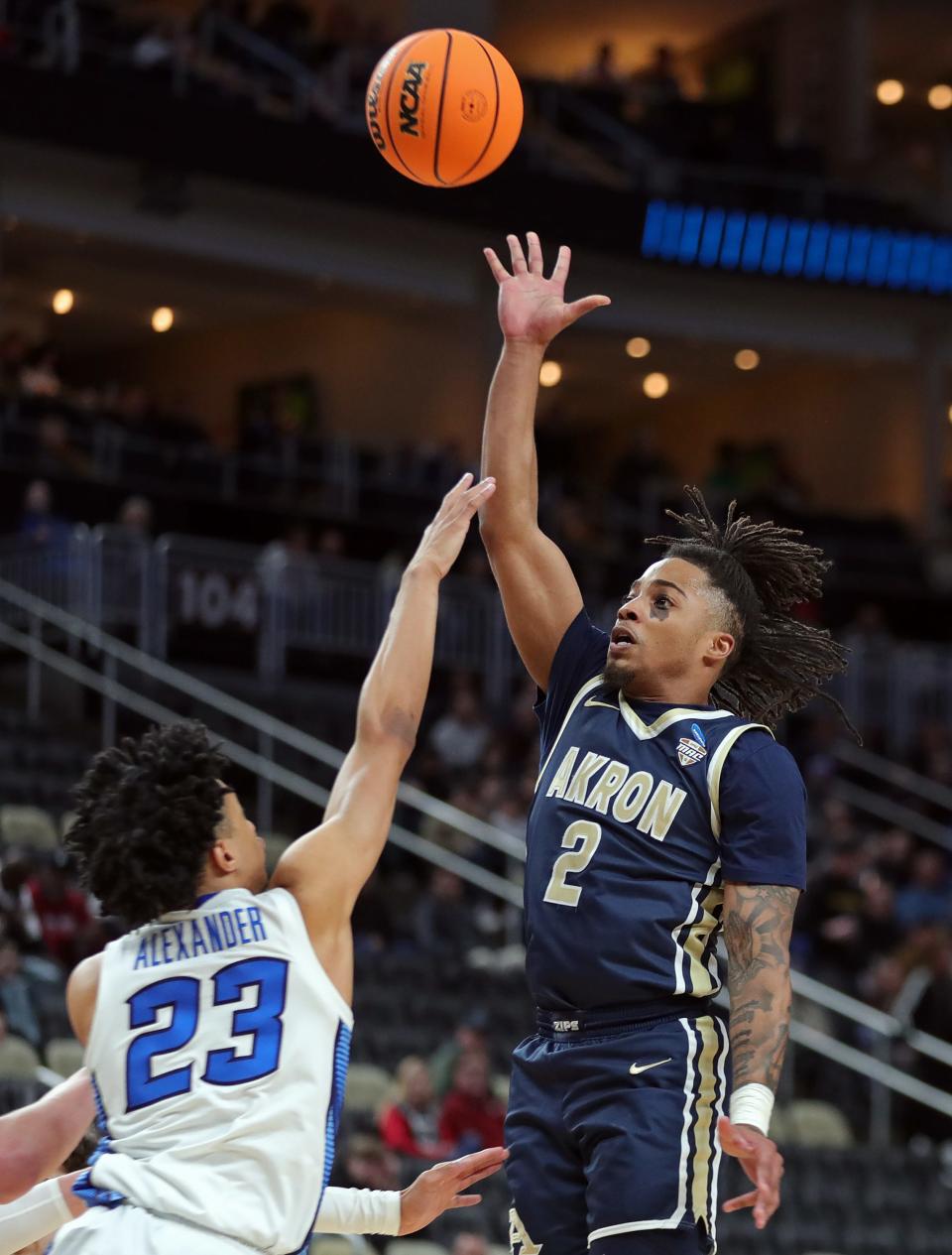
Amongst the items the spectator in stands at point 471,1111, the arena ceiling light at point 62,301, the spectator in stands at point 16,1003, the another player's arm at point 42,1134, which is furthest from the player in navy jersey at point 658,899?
the arena ceiling light at point 62,301

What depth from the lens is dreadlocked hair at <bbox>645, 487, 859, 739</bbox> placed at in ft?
16.2

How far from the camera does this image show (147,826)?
3930mm

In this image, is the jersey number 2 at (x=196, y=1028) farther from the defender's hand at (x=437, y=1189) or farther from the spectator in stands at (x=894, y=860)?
the spectator in stands at (x=894, y=860)

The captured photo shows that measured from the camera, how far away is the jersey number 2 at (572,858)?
458cm

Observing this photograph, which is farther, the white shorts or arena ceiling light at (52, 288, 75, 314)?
arena ceiling light at (52, 288, 75, 314)

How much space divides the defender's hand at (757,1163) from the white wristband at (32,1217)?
1.20 m

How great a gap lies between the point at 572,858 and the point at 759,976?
1.49 ft

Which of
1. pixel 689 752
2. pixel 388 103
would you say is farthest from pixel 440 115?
pixel 689 752

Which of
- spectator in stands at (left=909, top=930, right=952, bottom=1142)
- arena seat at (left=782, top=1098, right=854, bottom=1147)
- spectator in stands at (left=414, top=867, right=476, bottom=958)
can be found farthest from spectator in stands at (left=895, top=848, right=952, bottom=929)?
spectator in stands at (left=414, top=867, right=476, bottom=958)

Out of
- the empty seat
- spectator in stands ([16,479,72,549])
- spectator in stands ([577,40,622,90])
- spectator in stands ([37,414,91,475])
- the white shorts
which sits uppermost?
spectator in stands ([577,40,622,90])

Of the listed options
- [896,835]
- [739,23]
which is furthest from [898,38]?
[896,835]

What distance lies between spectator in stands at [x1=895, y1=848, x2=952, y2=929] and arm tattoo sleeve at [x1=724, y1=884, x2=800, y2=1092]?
11129 millimetres

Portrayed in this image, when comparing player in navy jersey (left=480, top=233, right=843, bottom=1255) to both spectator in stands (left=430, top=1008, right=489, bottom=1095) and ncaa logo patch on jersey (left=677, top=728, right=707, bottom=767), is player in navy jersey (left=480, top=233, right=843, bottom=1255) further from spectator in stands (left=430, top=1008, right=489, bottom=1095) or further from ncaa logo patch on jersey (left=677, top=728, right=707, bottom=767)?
spectator in stands (left=430, top=1008, right=489, bottom=1095)

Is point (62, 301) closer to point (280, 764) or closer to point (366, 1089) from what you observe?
point (280, 764)
